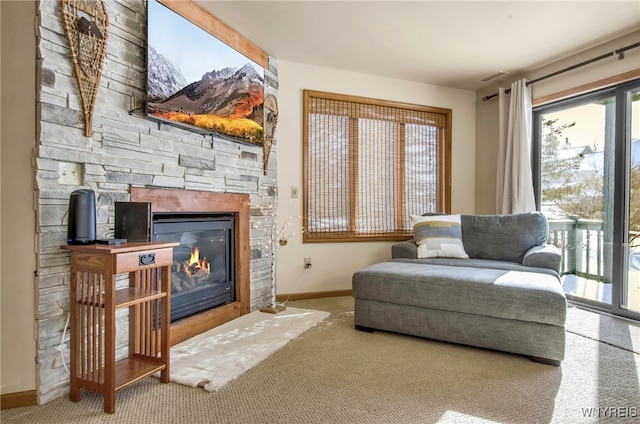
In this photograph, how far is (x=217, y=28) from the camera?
112 inches

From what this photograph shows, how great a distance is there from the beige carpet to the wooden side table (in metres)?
0.10

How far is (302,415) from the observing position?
164 centimetres

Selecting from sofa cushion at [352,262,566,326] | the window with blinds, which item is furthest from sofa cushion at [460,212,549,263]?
the window with blinds

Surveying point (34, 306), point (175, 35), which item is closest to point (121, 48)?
point (175, 35)

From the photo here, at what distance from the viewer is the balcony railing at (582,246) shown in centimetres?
338

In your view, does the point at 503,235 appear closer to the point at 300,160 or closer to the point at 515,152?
the point at 515,152

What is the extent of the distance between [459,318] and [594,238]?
1.96m

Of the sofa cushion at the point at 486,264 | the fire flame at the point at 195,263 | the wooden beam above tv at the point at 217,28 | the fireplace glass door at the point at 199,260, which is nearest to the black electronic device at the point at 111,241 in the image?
the fireplace glass door at the point at 199,260

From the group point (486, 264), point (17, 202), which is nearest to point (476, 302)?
point (486, 264)

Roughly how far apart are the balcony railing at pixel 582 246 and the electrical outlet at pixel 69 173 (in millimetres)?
4082

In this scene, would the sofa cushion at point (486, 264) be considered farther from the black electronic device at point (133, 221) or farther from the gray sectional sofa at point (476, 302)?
the black electronic device at point (133, 221)

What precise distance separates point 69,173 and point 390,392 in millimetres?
1950

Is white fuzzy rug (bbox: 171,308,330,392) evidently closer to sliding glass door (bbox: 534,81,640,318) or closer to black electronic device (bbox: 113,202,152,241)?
black electronic device (bbox: 113,202,152,241)

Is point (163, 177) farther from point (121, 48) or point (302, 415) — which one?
point (302, 415)
